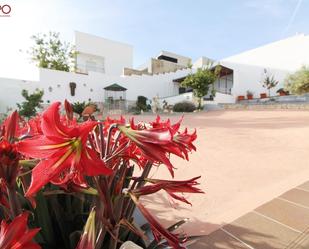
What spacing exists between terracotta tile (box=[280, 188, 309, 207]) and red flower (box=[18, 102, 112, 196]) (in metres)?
1.48

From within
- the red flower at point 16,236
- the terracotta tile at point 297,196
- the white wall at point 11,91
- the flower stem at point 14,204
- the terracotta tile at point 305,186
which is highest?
the white wall at point 11,91

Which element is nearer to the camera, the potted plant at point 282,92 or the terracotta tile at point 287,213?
the terracotta tile at point 287,213

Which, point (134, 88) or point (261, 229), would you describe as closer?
point (261, 229)

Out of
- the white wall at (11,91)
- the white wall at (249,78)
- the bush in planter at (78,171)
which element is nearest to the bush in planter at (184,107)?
the white wall at (249,78)

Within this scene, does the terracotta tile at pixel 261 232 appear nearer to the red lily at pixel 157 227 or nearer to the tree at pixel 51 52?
the red lily at pixel 157 227

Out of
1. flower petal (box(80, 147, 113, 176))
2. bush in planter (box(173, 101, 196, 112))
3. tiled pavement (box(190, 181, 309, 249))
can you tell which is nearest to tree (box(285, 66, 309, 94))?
bush in planter (box(173, 101, 196, 112))

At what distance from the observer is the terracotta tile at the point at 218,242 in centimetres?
103

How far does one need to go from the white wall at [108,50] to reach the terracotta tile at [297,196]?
23706mm

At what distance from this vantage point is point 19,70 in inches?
783

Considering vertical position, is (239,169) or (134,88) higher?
(134,88)

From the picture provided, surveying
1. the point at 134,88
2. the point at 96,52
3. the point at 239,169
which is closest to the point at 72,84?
the point at 134,88

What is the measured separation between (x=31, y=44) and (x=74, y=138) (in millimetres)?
23625

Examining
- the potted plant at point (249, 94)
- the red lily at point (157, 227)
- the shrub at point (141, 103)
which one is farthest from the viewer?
the potted plant at point (249, 94)

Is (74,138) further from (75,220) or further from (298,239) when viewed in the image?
(298,239)
